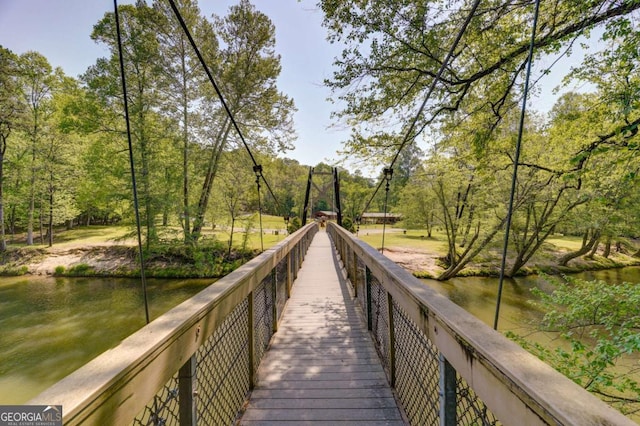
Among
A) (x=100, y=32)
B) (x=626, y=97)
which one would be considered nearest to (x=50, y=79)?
(x=100, y=32)

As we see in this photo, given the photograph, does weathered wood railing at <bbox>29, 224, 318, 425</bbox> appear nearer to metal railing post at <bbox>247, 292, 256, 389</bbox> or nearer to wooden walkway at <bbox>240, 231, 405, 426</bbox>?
metal railing post at <bbox>247, 292, 256, 389</bbox>

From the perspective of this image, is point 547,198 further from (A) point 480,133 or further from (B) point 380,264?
(B) point 380,264

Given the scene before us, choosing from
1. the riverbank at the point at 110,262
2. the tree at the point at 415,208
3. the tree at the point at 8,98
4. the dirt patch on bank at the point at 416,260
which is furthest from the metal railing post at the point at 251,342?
the tree at the point at 415,208

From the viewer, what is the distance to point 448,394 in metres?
0.96

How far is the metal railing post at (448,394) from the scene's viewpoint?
0.96 metres

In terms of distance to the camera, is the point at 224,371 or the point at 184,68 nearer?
the point at 224,371

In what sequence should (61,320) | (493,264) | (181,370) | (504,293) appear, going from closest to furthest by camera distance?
1. (181,370)
2. (61,320)
3. (504,293)
4. (493,264)

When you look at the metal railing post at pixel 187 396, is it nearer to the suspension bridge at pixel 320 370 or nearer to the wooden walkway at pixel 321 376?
the suspension bridge at pixel 320 370

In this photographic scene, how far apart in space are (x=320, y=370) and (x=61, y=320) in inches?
346

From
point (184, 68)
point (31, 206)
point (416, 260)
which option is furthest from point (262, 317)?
point (31, 206)

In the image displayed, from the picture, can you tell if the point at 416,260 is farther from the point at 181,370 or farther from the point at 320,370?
the point at 181,370

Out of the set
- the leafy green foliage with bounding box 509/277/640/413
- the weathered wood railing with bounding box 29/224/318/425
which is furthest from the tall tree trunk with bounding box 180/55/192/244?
the leafy green foliage with bounding box 509/277/640/413

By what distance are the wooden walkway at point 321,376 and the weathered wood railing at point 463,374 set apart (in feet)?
0.59

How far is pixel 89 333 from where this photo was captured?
6.37 metres
